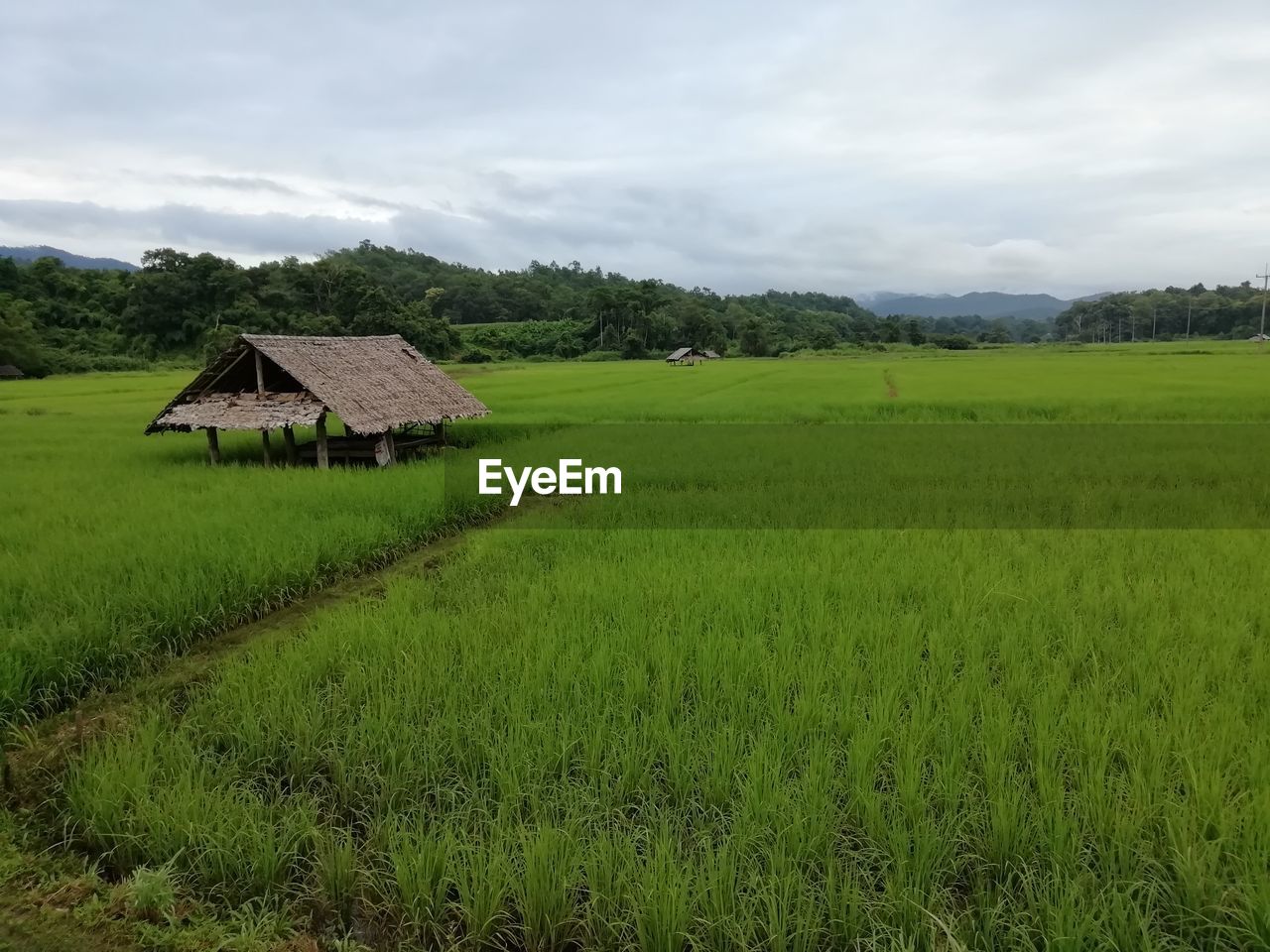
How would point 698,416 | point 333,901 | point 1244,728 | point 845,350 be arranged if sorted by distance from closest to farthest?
point 333,901, point 1244,728, point 698,416, point 845,350

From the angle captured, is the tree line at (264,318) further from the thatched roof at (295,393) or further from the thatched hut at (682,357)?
the thatched roof at (295,393)

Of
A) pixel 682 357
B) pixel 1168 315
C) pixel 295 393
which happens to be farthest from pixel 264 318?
pixel 1168 315

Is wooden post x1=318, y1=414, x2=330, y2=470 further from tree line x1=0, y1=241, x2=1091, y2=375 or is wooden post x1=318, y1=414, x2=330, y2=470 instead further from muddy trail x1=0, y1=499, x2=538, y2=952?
tree line x1=0, y1=241, x2=1091, y2=375

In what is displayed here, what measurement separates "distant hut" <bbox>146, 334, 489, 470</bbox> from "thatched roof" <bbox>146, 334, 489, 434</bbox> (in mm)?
16

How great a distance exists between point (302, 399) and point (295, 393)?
294 mm

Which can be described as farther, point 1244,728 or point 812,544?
point 812,544

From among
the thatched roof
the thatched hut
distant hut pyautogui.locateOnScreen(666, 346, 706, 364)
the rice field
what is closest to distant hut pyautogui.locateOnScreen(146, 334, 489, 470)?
the thatched roof

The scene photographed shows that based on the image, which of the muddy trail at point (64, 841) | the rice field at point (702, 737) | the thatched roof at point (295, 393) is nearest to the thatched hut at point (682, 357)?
the thatched roof at point (295, 393)

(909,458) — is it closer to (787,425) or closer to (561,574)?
(787,425)

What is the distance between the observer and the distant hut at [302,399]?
1132 centimetres

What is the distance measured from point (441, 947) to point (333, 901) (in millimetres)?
513

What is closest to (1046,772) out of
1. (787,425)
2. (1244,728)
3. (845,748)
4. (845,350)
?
(845,748)

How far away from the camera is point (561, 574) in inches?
234

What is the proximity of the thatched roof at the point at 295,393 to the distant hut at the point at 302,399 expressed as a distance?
2 cm
